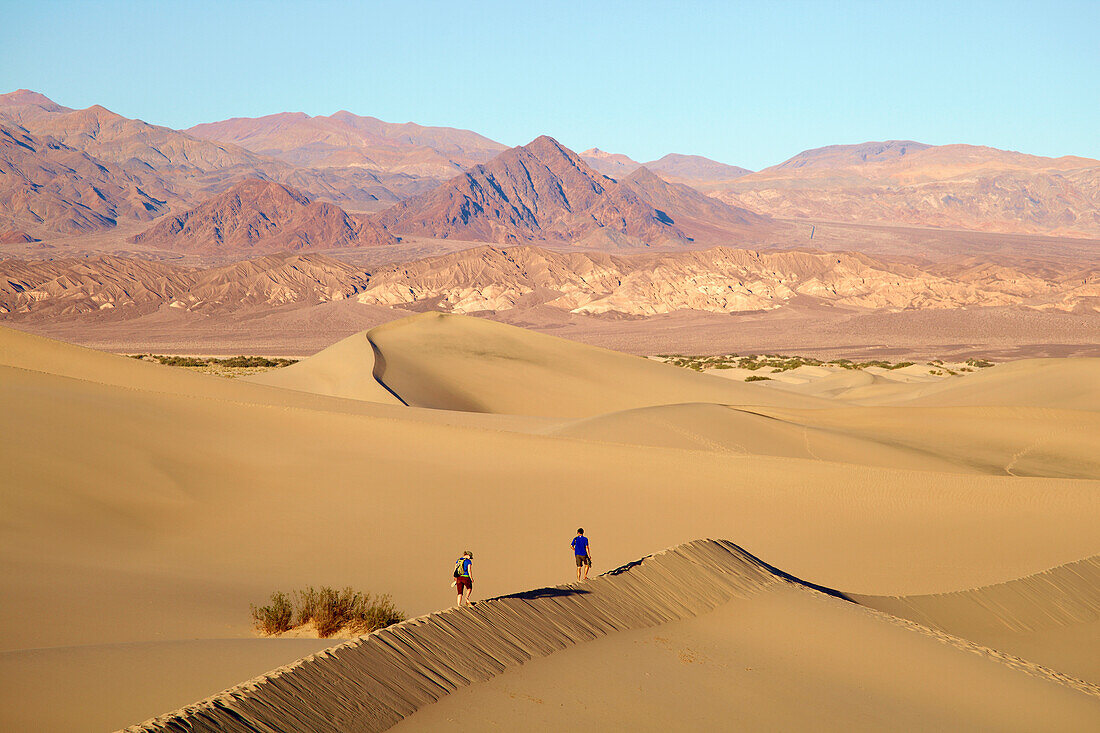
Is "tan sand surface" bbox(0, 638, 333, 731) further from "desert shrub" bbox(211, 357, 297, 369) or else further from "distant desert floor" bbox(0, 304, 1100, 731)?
"desert shrub" bbox(211, 357, 297, 369)

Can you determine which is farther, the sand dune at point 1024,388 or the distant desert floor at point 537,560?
the sand dune at point 1024,388

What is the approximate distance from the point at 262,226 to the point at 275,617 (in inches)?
6818

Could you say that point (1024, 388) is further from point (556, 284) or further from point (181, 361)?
point (556, 284)

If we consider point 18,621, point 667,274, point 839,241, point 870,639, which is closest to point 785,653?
point 870,639

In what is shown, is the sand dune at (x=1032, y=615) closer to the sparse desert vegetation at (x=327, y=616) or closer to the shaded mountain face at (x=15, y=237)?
the sparse desert vegetation at (x=327, y=616)

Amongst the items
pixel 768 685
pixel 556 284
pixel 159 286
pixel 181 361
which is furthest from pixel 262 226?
pixel 768 685

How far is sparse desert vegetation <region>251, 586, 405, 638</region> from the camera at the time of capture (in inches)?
333

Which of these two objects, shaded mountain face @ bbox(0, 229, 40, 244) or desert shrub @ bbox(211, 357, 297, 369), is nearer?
desert shrub @ bbox(211, 357, 297, 369)

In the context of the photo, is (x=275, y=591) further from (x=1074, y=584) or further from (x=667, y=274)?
A: (x=667, y=274)

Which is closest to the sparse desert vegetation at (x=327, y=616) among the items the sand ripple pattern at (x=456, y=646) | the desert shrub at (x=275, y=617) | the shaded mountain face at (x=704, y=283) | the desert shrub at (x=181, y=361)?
the desert shrub at (x=275, y=617)

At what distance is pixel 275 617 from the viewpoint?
27.8 ft

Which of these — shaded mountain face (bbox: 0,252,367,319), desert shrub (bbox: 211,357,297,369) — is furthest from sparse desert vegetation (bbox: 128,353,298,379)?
shaded mountain face (bbox: 0,252,367,319)

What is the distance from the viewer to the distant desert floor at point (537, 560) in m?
6.45

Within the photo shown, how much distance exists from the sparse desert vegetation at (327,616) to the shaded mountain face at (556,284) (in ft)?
285
